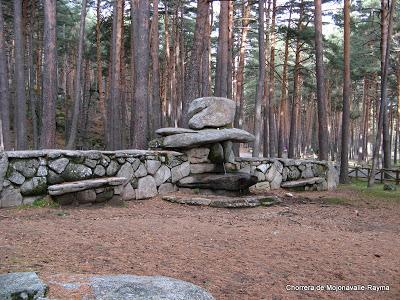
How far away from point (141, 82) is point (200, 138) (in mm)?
2920

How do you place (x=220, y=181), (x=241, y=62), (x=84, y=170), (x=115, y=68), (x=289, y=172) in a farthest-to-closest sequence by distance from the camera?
(x=241, y=62)
(x=115, y=68)
(x=289, y=172)
(x=220, y=181)
(x=84, y=170)

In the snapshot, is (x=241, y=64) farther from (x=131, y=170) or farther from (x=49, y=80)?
(x=131, y=170)

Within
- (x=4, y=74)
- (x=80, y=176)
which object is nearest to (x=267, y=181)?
(x=80, y=176)

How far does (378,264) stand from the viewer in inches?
172

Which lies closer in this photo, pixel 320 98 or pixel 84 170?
pixel 84 170

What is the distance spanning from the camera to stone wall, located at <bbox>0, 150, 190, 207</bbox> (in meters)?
6.42

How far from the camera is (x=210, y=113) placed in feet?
31.6

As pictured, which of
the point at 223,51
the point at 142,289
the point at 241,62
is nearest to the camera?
the point at 142,289

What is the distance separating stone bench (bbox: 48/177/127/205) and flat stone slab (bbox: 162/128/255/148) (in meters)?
1.86

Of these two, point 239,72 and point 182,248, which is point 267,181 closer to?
point 182,248

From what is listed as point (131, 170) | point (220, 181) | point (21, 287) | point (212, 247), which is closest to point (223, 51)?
point (220, 181)

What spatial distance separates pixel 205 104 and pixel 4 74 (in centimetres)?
841

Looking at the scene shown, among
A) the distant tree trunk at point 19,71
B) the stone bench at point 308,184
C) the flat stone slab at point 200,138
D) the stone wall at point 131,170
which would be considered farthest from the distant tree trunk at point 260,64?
the distant tree trunk at point 19,71

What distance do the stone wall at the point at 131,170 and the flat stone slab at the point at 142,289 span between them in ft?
14.8
